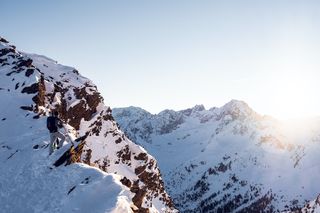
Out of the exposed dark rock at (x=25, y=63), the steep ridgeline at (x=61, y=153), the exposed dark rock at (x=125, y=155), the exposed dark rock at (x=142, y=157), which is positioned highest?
the exposed dark rock at (x=25, y=63)

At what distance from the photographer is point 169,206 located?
5379 inches

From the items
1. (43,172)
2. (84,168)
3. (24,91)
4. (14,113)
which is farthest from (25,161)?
(24,91)

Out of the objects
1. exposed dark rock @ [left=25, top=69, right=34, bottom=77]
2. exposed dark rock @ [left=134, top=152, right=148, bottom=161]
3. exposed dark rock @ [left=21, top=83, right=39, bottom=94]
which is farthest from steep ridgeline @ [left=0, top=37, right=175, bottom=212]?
exposed dark rock @ [left=134, top=152, right=148, bottom=161]

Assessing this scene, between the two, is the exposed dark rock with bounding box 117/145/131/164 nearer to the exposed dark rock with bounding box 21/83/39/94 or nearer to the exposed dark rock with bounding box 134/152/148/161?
the exposed dark rock with bounding box 134/152/148/161

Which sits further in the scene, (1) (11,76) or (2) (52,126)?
(1) (11,76)

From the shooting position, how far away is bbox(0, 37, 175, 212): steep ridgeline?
111ft

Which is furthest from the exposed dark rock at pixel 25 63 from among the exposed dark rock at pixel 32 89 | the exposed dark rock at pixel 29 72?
the exposed dark rock at pixel 32 89

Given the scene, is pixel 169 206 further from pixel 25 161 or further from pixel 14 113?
pixel 25 161

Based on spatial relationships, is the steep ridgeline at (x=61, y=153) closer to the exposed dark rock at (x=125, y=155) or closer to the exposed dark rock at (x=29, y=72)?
the exposed dark rock at (x=125, y=155)

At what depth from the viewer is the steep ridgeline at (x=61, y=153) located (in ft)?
111

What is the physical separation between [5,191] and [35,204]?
5.89 metres

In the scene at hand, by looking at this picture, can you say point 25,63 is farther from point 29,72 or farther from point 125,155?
point 125,155

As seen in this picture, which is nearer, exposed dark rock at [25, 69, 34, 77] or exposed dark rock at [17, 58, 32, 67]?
exposed dark rock at [25, 69, 34, 77]

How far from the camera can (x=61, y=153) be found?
41375 millimetres
